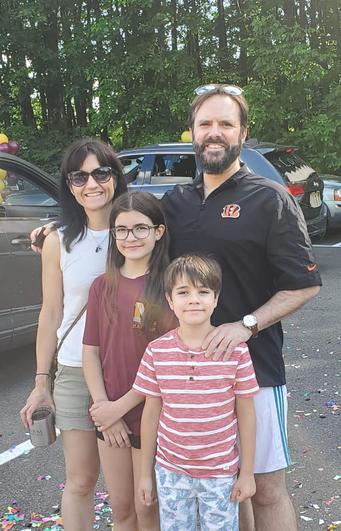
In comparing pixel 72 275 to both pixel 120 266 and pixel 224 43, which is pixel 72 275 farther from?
pixel 224 43

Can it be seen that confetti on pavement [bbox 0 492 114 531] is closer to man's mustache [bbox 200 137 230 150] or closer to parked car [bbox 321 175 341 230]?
man's mustache [bbox 200 137 230 150]

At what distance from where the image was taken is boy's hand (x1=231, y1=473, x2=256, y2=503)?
1844 millimetres

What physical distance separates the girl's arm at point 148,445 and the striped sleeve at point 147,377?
3 cm

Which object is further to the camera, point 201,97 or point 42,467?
point 42,467

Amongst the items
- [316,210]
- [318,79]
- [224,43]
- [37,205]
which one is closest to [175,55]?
[224,43]

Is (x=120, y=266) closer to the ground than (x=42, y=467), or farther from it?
farther from it

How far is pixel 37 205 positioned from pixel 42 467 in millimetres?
2145

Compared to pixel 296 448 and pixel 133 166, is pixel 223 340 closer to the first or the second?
pixel 296 448

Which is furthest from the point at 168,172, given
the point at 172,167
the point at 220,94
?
the point at 220,94

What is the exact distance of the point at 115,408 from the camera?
77.5 inches

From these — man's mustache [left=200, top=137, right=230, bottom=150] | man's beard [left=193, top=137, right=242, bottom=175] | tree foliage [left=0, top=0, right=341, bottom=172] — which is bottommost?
man's beard [left=193, top=137, right=242, bottom=175]

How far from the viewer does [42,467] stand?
328 cm

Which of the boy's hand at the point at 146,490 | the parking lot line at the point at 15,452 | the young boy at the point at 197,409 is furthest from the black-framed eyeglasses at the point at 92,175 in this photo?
the parking lot line at the point at 15,452

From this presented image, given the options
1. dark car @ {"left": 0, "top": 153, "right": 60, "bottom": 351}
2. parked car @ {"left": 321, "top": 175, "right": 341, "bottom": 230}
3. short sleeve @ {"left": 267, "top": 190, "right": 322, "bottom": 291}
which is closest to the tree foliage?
parked car @ {"left": 321, "top": 175, "right": 341, "bottom": 230}
